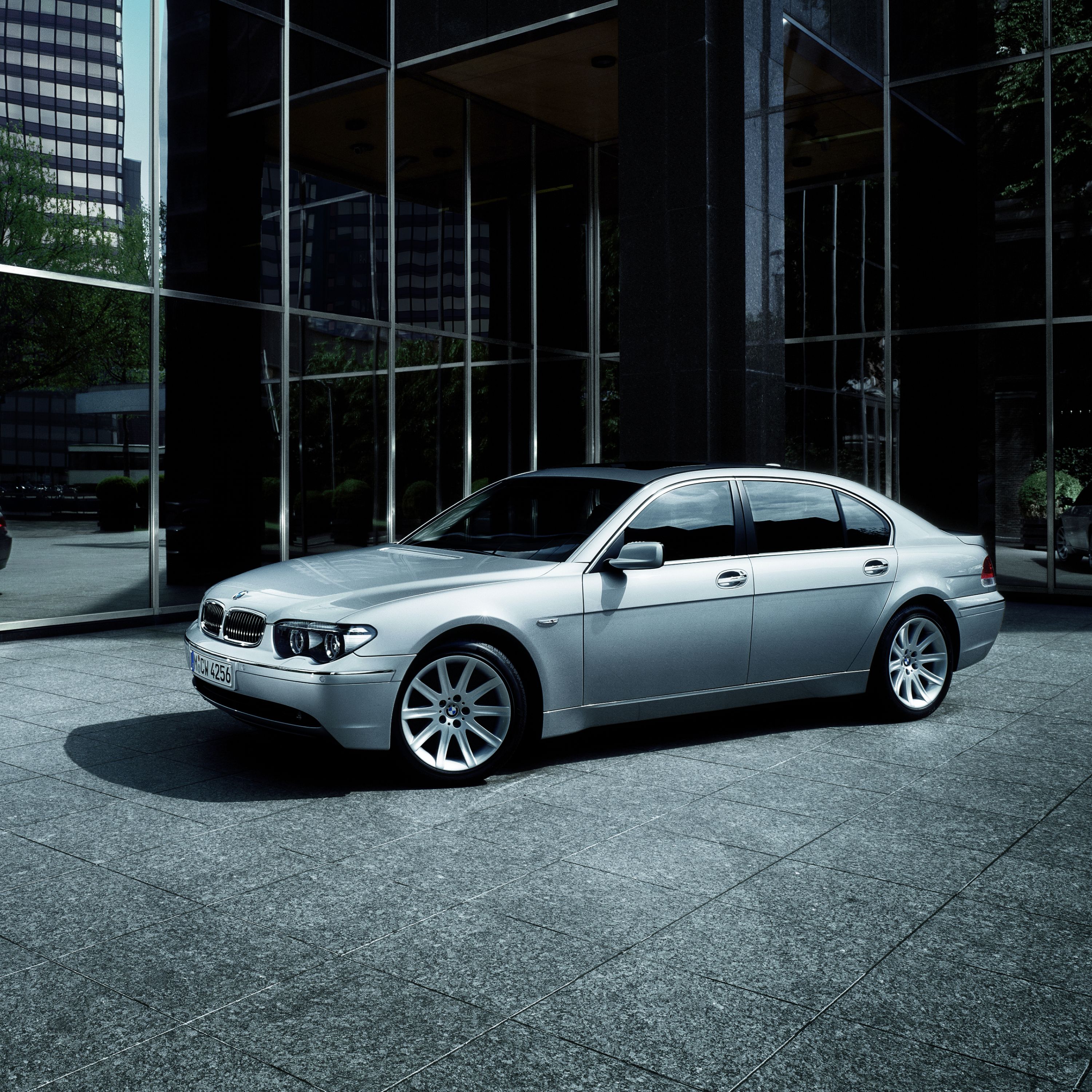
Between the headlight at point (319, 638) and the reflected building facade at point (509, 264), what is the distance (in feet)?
21.3

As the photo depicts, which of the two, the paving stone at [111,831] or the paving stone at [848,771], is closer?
the paving stone at [111,831]

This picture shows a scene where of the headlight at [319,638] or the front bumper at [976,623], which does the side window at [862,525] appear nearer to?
the front bumper at [976,623]

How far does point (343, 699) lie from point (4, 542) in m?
6.80

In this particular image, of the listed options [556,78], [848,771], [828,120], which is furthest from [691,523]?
[556,78]

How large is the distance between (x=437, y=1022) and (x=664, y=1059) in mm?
606

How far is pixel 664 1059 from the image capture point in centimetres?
287

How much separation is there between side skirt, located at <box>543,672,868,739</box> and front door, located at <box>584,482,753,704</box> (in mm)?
43

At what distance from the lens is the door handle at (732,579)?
244 inches

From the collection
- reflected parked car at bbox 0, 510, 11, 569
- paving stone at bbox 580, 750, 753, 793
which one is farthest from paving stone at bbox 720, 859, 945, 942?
reflected parked car at bbox 0, 510, 11, 569

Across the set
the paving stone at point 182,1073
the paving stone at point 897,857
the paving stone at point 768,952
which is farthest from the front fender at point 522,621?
the paving stone at point 182,1073

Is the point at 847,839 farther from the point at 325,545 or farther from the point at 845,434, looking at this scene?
the point at 845,434

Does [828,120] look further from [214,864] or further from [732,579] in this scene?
[214,864]

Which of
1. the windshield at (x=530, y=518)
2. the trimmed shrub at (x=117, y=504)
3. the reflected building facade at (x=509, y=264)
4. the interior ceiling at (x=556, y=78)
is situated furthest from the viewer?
the interior ceiling at (x=556, y=78)

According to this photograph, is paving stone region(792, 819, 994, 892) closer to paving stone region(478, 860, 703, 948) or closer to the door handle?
paving stone region(478, 860, 703, 948)
